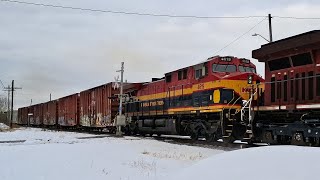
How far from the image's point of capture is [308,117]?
40.1ft

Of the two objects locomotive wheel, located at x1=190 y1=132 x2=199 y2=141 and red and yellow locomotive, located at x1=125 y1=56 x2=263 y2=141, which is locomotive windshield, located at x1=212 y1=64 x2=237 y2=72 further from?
locomotive wheel, located at x1=190 y1=132 x2=199 y2=141

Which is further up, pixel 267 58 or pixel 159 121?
pixel 267 58

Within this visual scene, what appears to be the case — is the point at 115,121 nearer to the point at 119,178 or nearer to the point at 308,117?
the point at 308,117

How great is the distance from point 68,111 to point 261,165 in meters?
38.9

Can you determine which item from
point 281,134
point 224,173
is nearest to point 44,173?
point 224,173

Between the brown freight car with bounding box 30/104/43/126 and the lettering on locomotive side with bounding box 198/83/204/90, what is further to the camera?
the brown freight car with bounding box 30/104/43/126

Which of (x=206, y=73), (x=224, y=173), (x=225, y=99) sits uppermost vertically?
(x=206, y=73)

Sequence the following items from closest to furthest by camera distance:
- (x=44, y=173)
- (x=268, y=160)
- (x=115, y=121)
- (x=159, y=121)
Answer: (x=268, y=160)
(x=44, y=173)
(x=159, y=121)
(x=115, y=121)

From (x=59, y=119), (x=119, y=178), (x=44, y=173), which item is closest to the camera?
(x=119, y=178)

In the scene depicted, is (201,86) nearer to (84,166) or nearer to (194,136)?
(194,136)

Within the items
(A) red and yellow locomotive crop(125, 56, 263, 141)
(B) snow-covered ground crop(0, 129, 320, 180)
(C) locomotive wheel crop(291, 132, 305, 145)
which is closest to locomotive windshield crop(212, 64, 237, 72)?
(A) red and yellow locomotive crop(125, 56, 263, 141)

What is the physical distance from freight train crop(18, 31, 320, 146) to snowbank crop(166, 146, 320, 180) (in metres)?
7.51

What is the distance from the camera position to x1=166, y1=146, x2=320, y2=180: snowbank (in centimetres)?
415

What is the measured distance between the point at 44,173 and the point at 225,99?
1015 cm
